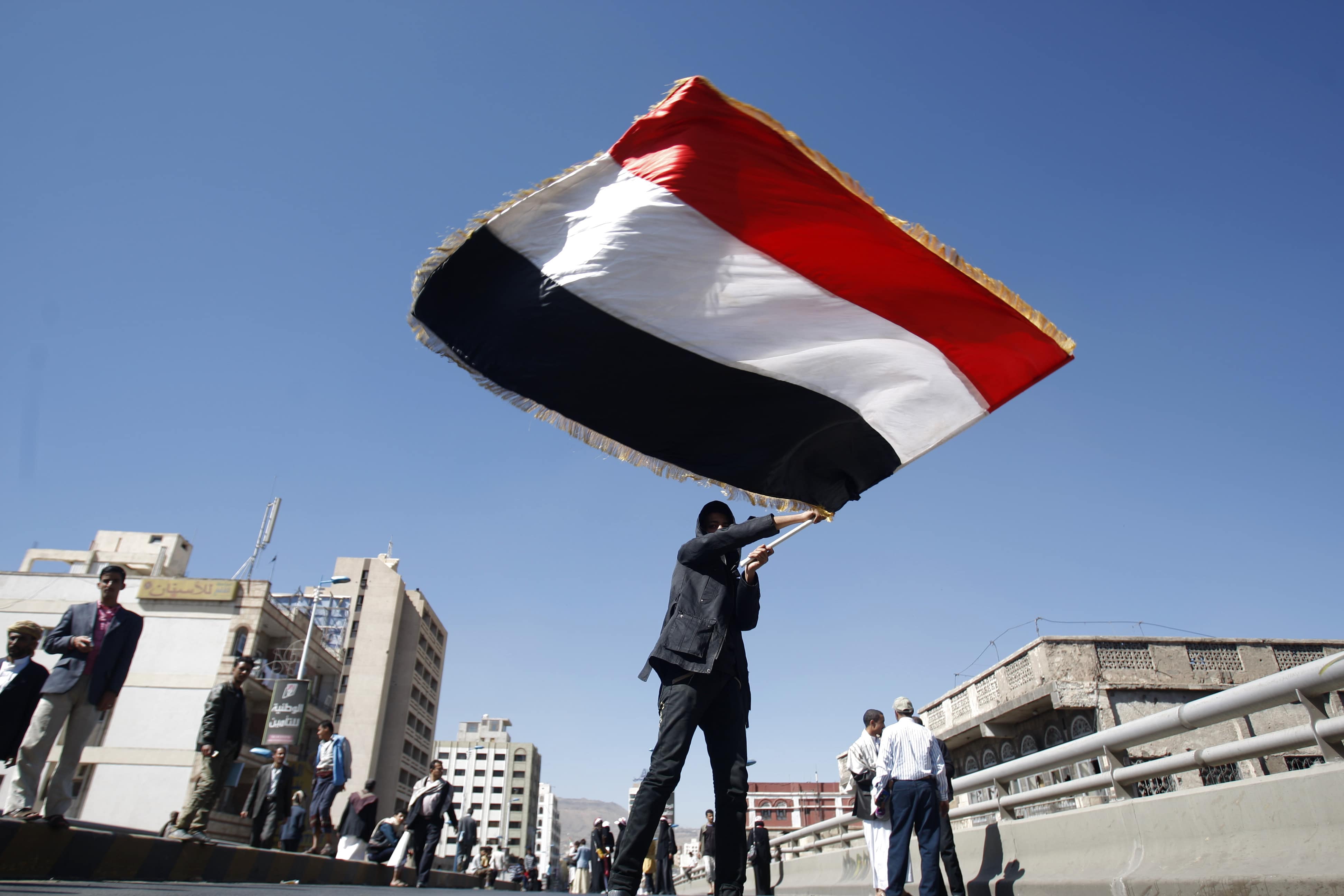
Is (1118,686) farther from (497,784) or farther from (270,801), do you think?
(497,784)

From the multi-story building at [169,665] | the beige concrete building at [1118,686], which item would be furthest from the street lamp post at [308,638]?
the beige concrete building at [1118,686]

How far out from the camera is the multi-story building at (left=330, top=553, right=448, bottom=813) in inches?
2751

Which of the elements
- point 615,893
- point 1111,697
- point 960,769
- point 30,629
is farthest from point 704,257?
point 960,769

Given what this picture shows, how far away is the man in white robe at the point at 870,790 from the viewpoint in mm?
6836

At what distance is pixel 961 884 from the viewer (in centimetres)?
595

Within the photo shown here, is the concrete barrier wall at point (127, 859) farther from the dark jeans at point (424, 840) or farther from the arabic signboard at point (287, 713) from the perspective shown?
the arabic signboard at point (287, 713)

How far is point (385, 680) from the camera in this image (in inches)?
2842

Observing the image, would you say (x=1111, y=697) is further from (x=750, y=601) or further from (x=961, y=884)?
(x=750, y=601)

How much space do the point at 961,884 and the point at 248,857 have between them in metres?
5.60

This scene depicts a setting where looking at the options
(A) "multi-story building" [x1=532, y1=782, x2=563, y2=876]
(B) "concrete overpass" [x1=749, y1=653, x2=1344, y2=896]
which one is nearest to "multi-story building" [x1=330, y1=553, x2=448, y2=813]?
(B) "concrete overpass" [x1=749, y1=653, x2=1344, y2=896]

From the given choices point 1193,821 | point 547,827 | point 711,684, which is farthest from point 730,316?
point 547,827

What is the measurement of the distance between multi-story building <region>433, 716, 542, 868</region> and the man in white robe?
129 metres

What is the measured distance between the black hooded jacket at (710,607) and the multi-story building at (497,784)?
133m

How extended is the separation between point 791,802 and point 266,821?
120 m
